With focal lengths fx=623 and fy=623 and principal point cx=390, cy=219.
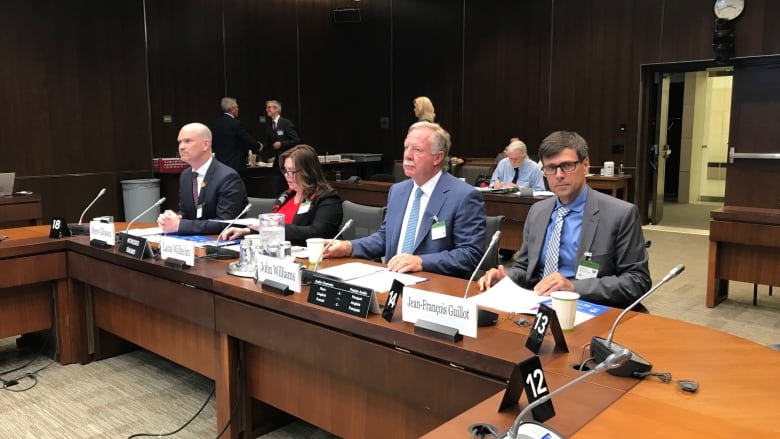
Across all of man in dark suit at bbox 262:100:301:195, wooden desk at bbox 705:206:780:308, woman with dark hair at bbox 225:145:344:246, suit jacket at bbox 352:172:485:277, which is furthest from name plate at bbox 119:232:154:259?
man in dark suit at bbox 262:100:301:195

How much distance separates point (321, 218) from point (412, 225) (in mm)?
667

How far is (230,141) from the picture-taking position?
8109 mm

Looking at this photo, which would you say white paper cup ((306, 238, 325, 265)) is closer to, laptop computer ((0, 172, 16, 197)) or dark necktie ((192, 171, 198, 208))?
dark necktie ((192, 171, 198, 208))

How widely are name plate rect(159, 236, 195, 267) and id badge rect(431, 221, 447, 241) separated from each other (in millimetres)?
1037

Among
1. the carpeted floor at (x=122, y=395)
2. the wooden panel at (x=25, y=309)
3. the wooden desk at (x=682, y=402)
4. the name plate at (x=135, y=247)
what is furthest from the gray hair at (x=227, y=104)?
the wooden desk at (x=682, y=402)

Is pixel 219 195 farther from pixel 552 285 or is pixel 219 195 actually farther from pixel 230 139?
pixel 230 139

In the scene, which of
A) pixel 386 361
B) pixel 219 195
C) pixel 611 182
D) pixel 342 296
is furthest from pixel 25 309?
pixel 611 182

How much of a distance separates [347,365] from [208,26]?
769cm

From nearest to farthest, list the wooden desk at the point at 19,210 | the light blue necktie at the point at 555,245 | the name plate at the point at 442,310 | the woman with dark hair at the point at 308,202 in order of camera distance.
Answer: the name plate at the point at 442,310, the light blue necktie at the point at 555,245, the woman with dark hair at the point at 308,202, the wooden desk at the point at 19,210

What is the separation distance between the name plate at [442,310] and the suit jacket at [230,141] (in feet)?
21.8

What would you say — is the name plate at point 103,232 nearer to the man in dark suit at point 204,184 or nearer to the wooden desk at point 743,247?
the man in dark suit at point 204,184

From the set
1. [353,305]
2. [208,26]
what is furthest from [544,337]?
[208,26]

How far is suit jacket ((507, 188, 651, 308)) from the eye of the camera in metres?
2.18

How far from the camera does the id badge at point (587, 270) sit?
2248mm
